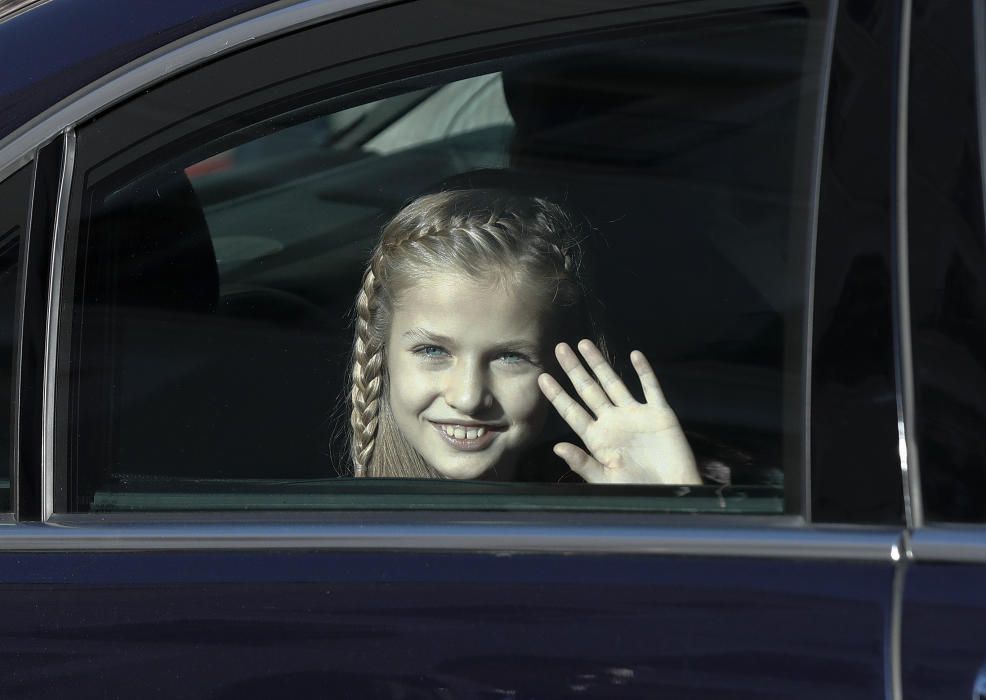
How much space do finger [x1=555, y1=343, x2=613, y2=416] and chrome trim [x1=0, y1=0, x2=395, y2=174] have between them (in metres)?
0.50

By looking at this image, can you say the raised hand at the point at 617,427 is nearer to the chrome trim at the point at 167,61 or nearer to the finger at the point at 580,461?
the finger at the point at 580,461

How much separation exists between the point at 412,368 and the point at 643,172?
46 cm

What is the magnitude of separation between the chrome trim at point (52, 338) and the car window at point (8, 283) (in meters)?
0.04

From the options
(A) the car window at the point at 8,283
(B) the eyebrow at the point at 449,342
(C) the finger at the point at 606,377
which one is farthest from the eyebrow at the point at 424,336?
(A) the car window at the point at 8,283

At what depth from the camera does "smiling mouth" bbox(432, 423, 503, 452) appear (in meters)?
1.66

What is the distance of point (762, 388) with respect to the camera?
4.47ft

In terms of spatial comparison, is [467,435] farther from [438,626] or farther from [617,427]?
[438,626]

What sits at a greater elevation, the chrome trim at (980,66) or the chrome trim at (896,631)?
the chrome trim at (980,66)

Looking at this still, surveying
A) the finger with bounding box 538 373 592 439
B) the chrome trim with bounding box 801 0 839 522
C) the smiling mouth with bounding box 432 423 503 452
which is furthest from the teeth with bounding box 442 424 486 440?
the chrome trim with bounding box 801 0 839 522

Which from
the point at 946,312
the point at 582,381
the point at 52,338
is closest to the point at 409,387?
the point at 582,381

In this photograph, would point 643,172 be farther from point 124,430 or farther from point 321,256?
point 124,430

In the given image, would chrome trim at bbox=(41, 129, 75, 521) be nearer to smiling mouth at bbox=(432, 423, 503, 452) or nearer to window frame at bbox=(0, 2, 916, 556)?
window frame at bbox=(0, 2, 916, 556)

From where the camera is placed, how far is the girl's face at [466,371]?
1.64 meters

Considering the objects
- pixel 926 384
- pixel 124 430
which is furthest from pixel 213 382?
pixel 926 384
